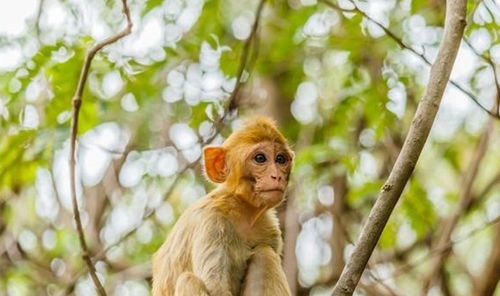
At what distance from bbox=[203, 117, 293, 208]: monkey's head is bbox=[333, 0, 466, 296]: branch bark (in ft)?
7.00

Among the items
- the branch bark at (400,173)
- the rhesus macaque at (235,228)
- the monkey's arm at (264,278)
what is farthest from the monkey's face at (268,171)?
the branch bark at (400,173)

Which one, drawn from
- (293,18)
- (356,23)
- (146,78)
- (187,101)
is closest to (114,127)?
(187,101)

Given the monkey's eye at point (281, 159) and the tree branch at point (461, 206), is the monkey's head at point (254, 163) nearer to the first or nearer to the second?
the monkey's eye at point (281, 159)

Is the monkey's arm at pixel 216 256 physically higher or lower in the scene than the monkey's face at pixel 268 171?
lower

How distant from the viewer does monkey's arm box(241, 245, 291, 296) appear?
8.08 m

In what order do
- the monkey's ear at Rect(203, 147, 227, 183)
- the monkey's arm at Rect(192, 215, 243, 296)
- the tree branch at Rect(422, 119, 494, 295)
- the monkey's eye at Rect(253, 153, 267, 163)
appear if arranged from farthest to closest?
1. the tree branch at Rect(422, 119, 494, 295)
2. the monkey's ear at Rect(203, 147, 227, 183)
3. the monkey's eye at Rect(253, 153, 267, 163)
4. the monkey's arm at Rect(192, 215, 243, 296)

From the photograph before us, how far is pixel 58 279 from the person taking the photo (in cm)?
1389

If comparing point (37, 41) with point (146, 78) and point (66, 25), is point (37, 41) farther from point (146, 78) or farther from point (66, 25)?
point (146, 78)

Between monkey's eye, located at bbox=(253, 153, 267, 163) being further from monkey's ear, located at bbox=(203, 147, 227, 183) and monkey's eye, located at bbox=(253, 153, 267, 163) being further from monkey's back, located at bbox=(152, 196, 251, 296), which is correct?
monkey's back, located at bbox=(152, 196, 251, 296)

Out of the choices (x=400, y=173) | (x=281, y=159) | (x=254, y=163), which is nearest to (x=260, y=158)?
(x=254, y=163)

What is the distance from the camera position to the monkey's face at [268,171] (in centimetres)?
802

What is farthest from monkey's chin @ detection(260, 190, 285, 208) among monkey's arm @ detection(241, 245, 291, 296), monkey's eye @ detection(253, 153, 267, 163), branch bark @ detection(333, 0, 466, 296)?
branch bark @ detection(333, 0, 466, 296)

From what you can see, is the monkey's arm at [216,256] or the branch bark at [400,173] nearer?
the branch bark at [400,173]

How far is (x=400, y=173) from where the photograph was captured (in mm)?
5875
